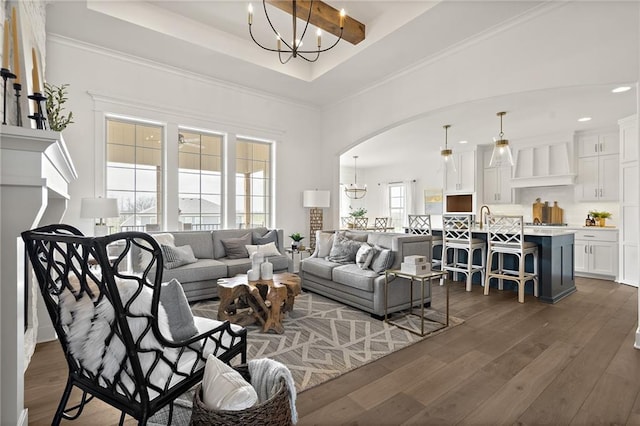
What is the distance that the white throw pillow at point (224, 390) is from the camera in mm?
1295

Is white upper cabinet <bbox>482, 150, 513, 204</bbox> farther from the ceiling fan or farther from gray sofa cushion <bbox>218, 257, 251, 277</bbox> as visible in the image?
the ceiling fan

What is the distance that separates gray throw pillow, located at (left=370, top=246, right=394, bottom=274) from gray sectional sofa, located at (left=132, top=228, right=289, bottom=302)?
166 centimetres

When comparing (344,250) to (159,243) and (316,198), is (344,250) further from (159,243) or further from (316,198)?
(159,243)

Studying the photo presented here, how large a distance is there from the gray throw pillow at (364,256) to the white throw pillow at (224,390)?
257 cm

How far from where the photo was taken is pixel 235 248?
4.71 meters

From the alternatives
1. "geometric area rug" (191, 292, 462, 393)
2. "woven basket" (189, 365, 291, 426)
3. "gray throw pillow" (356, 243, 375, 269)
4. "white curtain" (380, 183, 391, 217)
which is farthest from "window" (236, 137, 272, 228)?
"white curtain" (380, 183, 391, 217)

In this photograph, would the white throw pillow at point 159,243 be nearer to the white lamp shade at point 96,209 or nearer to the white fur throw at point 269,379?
the white lamp shade at point 96,209

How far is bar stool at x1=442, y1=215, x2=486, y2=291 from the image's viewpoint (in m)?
4.77

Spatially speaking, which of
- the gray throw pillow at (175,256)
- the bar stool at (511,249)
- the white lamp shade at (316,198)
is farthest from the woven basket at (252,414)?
the white lamp shade at (316,198)

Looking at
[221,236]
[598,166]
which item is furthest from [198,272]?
[598,166]

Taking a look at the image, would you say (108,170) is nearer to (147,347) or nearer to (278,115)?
(278,115)

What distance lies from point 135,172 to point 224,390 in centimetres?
423

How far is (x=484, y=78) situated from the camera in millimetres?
3766

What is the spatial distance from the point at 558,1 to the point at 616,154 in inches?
174
